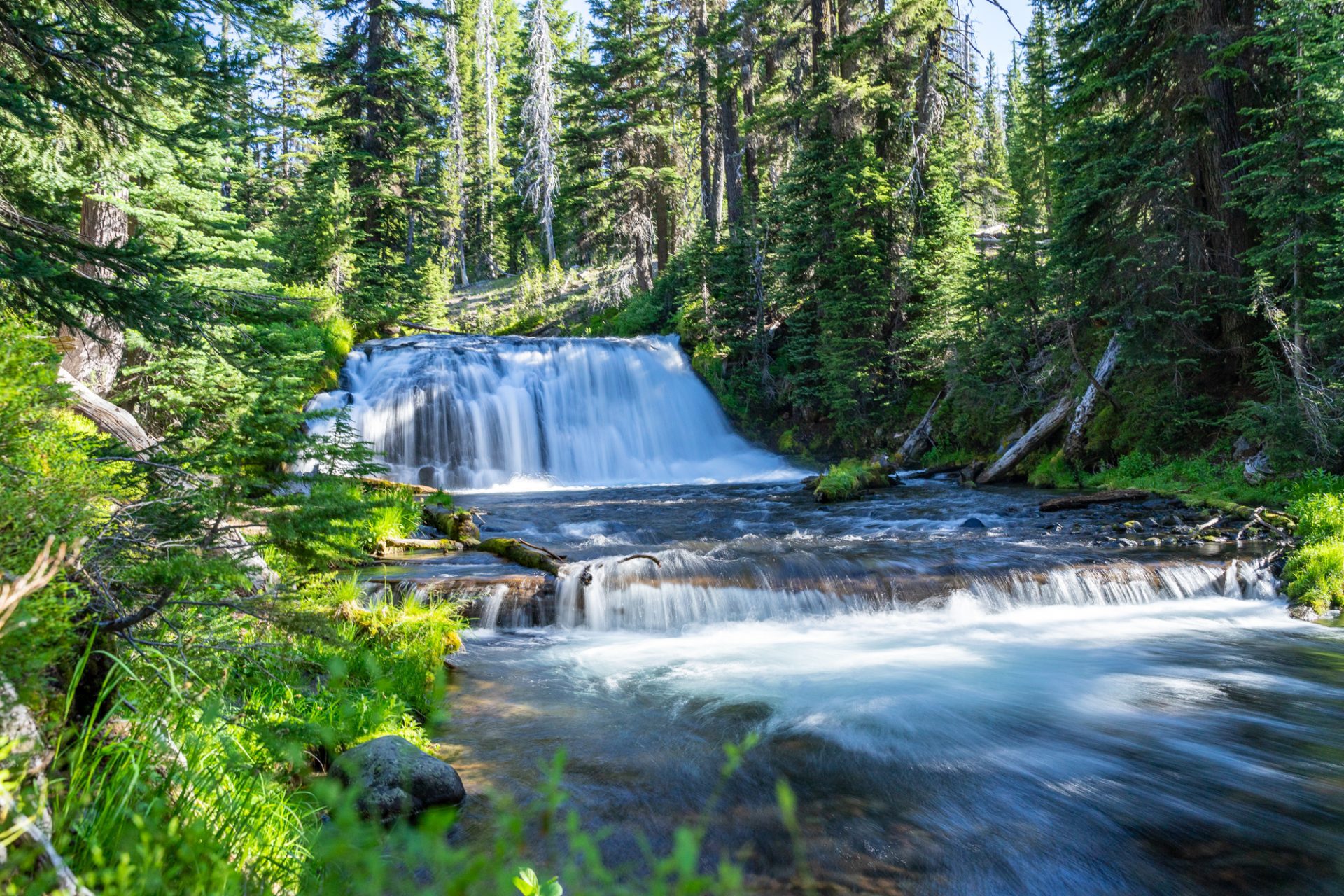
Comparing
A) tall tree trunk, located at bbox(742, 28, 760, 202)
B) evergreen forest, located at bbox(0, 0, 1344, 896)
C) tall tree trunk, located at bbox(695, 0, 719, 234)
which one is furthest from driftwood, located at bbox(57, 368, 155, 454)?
tall tree trunk, located at bbox(742, 28, 760, 202)

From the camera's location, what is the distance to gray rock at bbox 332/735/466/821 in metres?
3.61

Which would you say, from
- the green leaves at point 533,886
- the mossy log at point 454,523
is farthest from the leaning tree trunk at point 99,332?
the green leaves at point 533,886

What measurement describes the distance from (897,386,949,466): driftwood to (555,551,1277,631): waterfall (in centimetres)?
957

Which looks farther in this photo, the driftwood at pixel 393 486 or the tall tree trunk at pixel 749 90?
the tall tree trunk at pixel 749 90

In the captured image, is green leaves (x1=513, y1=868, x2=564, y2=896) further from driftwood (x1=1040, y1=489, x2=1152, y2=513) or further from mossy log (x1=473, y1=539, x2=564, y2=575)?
driftwood (x1=1040, y1=489, x2=1152, y2=513)

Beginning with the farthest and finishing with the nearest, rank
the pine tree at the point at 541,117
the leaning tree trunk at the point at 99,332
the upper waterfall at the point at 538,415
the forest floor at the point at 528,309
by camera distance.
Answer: the pine tree at the point at 541,117
the forest floor at the point at 528,309
the upper waterfall at the point at 538,415
the leaning tree trunk at the point at 99,332

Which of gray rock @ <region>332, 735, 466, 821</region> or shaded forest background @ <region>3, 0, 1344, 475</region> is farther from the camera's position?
shaded forest background @ <region>3, 0, 1344, 475</region>

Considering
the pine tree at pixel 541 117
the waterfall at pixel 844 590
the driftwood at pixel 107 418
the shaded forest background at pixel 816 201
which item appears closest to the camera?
the shaded forest background at pixel 816 201

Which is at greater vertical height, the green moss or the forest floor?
the forest floor

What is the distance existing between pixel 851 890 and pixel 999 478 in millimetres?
13714

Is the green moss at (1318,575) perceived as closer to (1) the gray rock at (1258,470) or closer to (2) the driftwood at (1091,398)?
(1) the gray rock at (1258,470)

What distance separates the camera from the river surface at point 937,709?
12.6ft

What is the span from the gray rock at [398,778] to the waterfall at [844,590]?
377 cm

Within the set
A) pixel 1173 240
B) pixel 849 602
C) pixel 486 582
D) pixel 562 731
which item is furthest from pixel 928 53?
pixel 562 731
